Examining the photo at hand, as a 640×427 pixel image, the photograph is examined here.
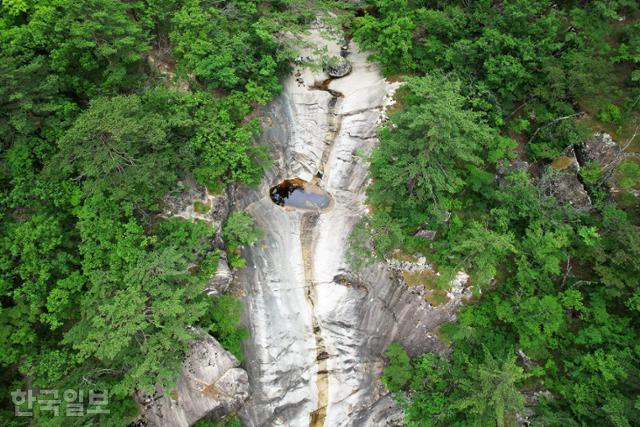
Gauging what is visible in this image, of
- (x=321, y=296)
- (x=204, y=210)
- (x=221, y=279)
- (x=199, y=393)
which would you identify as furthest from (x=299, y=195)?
(x=199, y=393)

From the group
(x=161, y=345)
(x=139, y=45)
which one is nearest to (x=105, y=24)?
(x=139, y=45)

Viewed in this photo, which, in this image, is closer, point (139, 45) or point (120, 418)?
point (120, 418)

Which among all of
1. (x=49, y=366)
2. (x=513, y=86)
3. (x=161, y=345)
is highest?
(x=513, y=86)

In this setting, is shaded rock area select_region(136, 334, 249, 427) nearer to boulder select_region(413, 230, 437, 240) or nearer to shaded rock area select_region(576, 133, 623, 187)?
boulder select_region(413, 230, 437, 240)

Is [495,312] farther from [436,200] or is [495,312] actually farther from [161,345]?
[161,345]

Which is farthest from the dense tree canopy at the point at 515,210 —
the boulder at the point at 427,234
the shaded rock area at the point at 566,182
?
the shaded rock area at the point at 566,182

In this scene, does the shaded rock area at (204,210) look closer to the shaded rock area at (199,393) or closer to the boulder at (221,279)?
the boulder at (221,279)
